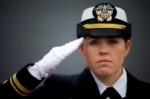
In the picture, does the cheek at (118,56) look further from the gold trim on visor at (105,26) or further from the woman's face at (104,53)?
the gold trim on visor at (105,26)

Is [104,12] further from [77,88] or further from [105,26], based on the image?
[77,88]

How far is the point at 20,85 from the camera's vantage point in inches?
32.1

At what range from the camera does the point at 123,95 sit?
0.99 meters

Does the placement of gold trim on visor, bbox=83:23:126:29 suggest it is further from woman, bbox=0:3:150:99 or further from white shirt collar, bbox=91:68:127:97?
white shirt collar, bbox=91:68:127:97

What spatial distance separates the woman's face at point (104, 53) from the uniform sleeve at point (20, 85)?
24 centimetres

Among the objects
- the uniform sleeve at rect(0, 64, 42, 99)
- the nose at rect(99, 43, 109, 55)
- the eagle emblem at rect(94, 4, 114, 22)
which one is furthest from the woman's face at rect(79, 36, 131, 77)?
Result: the uniform sleeve at rect(0, 64, 42, 99)

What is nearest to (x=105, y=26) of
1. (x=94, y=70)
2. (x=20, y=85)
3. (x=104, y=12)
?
(x=104, y=12)

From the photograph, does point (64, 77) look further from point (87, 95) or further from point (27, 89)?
point (27, 89)

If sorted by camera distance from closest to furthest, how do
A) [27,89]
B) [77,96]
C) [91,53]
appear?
[27,89] → [91,53] → [77,96]

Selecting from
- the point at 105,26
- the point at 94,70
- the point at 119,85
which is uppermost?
the point at 105,26

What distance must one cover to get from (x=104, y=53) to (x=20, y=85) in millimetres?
334

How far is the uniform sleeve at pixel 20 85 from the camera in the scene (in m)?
0.81

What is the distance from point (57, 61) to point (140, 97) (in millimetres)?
434

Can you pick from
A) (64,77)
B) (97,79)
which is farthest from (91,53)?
(64,77)
